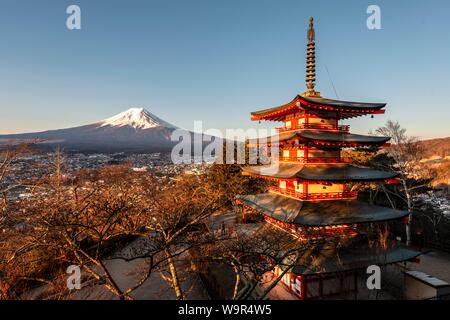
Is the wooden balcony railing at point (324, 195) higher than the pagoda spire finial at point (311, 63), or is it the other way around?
the pagoda spire finial at point (311, 63)

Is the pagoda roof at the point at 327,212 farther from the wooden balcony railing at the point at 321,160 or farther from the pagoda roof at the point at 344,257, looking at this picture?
the wooden balcony railing at the point at 321,160

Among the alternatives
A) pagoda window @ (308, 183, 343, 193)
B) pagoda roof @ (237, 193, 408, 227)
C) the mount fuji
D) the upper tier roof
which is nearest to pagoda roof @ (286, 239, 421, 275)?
pagoda roof @ (237, 193, 408, 227)

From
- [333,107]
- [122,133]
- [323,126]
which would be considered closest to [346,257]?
[323,126]

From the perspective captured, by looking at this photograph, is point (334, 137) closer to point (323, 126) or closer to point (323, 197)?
point (323, 126)

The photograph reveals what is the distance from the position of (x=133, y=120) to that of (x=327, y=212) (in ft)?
411

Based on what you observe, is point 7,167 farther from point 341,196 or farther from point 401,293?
point 401,293

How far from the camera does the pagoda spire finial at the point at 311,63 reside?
46.5 ft

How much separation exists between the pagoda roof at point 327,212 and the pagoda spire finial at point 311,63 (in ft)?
21.0

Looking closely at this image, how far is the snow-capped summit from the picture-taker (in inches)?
4463

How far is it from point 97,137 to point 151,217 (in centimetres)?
8838

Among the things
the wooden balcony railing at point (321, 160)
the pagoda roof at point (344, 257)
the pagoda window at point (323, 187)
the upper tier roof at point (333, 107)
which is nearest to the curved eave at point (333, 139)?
the wooden balcony railing at point (321, 160)

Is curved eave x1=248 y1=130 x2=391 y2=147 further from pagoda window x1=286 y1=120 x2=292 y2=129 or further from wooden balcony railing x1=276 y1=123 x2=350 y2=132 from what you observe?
pagoda window x1=286 y1=120 x2=292 y2=129

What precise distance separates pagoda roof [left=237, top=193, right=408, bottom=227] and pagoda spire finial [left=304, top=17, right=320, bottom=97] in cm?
641

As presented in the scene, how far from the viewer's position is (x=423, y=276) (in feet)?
37.0
